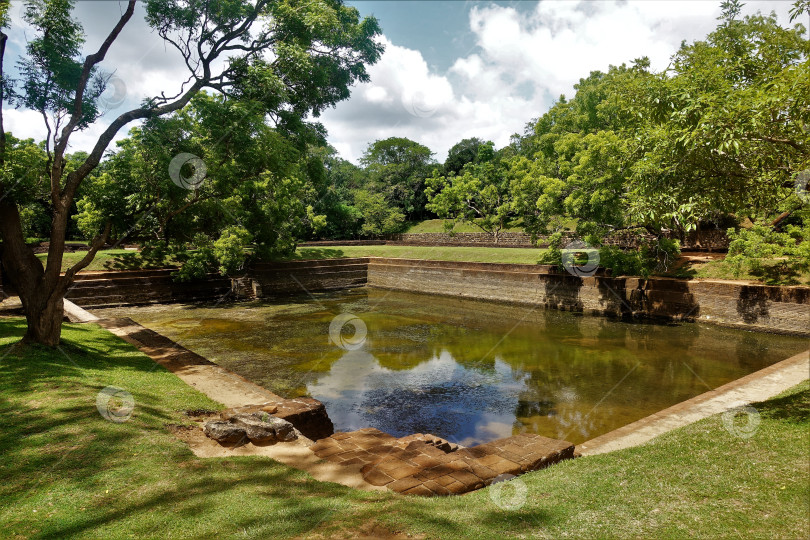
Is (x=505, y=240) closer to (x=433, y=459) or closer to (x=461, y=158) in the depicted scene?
(x=461, y=158)

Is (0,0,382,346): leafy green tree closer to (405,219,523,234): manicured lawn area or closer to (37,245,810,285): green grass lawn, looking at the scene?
(37,245,810,285): green grass lawn

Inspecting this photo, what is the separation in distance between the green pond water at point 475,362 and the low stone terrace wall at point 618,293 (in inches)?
23.4

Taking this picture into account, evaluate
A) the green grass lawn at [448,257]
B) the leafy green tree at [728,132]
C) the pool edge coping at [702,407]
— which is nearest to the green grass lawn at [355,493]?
the pool edge coping at [702,407]

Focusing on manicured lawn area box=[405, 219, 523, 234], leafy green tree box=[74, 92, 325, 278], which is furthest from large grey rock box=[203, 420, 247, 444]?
manicured lawn area box=[405, 219, 523, 234]

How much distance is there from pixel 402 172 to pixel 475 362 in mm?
38505

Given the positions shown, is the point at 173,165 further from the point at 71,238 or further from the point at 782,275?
the point at 71,238

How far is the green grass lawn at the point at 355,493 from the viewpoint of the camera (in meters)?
2.97

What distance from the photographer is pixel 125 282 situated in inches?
741

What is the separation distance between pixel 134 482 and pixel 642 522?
152 inches

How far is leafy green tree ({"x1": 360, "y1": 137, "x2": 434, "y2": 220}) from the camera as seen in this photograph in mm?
44625

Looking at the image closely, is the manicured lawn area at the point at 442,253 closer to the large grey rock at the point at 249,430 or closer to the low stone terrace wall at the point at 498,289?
the low stone terrace wall at the point at 498,289

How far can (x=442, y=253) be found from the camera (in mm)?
25922

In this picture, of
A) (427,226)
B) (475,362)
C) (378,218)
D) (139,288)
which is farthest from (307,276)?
(427,226)

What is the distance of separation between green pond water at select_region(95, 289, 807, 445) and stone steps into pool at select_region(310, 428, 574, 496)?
1585mm
